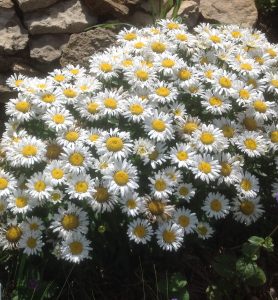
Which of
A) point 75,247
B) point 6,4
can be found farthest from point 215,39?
point 6,4

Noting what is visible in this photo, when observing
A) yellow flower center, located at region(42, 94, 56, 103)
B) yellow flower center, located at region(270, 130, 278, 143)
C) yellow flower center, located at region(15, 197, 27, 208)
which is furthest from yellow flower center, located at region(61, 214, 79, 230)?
yellow flower center, located at region(270, 130, 278, 143)

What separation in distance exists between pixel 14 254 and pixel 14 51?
7.17ft

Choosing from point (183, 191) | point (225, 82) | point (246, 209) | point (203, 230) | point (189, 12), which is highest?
point (225, 82)

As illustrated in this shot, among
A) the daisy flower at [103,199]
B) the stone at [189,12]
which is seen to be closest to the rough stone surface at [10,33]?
the stone at [189,12]

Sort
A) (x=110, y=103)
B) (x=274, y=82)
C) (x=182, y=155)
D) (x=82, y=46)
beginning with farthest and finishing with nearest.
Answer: (x=82, y=46) → (x=274, y=82) → (x=110, y=103) → (x=182, y=155)

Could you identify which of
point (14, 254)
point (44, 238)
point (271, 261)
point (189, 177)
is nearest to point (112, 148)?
point (189, 177)

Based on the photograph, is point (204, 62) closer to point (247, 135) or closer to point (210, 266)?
point (247, 135)

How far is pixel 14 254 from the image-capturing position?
3164 mm

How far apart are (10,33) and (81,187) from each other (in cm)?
232

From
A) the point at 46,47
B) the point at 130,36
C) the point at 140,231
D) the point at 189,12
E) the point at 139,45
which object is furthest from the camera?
the point at 189,12

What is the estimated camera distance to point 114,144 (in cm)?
291

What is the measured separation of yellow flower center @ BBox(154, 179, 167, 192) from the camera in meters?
2.92

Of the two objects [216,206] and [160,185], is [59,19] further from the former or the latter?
[216,206]

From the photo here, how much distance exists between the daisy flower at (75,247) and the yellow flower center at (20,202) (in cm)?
35
